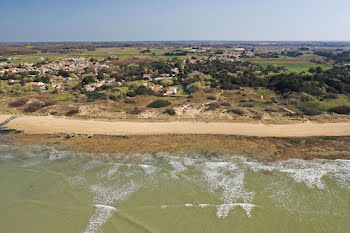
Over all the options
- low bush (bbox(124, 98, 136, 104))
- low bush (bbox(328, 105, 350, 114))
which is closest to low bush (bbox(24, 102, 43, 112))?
low bush (bbox(124, 98, 136, 104))

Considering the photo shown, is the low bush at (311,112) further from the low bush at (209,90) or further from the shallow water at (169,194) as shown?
the low bush at (209,90)

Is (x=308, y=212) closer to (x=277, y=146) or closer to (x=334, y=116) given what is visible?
(x=277, y=146)

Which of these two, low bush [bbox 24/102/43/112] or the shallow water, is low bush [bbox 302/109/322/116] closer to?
the shallow water

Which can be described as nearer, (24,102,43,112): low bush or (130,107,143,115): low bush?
(130,107,143,115): low bush

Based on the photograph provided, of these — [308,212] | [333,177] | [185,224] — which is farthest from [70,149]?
[333,177]

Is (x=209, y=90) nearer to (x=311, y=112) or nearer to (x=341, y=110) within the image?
(x=311, y=112)

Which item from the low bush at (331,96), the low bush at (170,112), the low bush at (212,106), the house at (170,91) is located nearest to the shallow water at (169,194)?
the low bush at (170,112)
